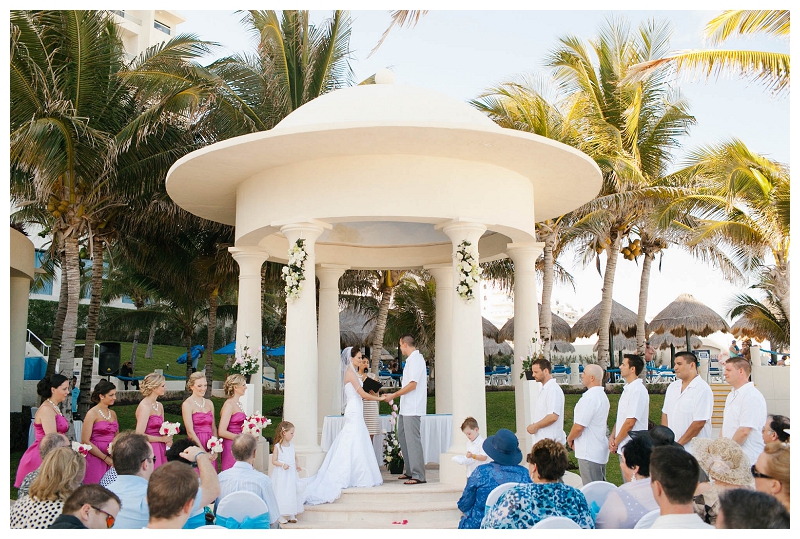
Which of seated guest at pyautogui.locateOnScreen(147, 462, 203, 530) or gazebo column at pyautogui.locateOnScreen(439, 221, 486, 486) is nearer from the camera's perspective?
seated guest at pyautogui.locateOnScreen(147, 462, 203, 530)

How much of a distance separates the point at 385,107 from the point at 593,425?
5.61m

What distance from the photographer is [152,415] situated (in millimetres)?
8742

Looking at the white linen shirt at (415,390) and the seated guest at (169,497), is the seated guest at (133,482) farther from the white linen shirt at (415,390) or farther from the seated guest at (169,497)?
the white linen shirt at (415,390)

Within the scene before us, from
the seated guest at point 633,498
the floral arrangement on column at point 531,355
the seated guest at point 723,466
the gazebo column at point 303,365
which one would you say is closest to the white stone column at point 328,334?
the gazebo column at point 303,365

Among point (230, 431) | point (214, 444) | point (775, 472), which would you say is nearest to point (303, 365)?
point (230, 431)

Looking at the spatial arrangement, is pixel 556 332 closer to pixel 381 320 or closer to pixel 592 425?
pixel 381 320

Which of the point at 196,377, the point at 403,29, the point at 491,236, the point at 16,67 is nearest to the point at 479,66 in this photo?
the point at 491,236

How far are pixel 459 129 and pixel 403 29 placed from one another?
240 centimetres

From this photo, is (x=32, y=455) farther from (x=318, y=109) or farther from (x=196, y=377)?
(x=318, y=109)

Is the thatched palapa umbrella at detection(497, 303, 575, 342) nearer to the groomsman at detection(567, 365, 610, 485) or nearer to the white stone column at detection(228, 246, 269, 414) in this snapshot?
the white stone column at detection(228, 246, 269, 414)

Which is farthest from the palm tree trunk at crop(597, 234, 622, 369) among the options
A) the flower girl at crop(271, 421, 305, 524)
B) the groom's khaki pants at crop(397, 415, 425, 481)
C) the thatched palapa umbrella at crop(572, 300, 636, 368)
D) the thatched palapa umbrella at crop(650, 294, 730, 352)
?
the flower girl at crop(271, 421, 305, 524)

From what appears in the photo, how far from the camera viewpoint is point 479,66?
21469mm

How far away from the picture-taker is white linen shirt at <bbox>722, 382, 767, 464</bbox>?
7.34 metres

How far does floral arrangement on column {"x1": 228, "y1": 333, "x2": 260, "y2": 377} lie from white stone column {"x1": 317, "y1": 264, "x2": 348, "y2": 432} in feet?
7.86
